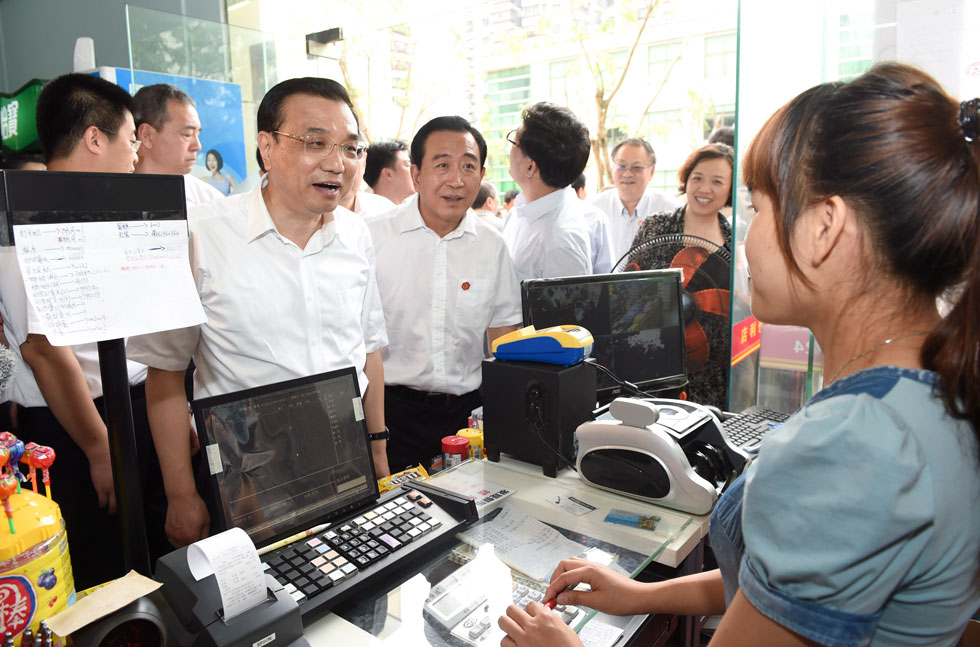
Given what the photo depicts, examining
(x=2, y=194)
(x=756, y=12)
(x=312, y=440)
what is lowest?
(x=312, y=440)

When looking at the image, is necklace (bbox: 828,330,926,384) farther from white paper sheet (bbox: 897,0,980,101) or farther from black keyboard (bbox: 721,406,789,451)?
white paper sheet (bbox: 897,0,980,101)

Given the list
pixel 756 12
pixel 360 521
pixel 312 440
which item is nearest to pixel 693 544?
pixel 360 521

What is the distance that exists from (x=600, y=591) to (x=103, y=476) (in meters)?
1.60

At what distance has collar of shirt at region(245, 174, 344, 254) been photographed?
1625mm

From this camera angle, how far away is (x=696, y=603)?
1.09 meters

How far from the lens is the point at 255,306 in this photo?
5.24 ft

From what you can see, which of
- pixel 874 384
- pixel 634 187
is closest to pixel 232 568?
pixel 874 384

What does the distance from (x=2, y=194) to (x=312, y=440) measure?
635mm

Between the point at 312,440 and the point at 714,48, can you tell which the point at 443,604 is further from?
the point at 714,48

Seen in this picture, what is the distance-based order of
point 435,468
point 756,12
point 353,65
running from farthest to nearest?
point 353,65, point 756,12, point 435,468

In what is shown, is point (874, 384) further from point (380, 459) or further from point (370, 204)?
point (370, 204)

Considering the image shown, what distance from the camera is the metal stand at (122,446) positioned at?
105 cm

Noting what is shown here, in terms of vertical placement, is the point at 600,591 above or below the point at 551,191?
below

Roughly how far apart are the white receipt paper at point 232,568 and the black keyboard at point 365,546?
97 mm
